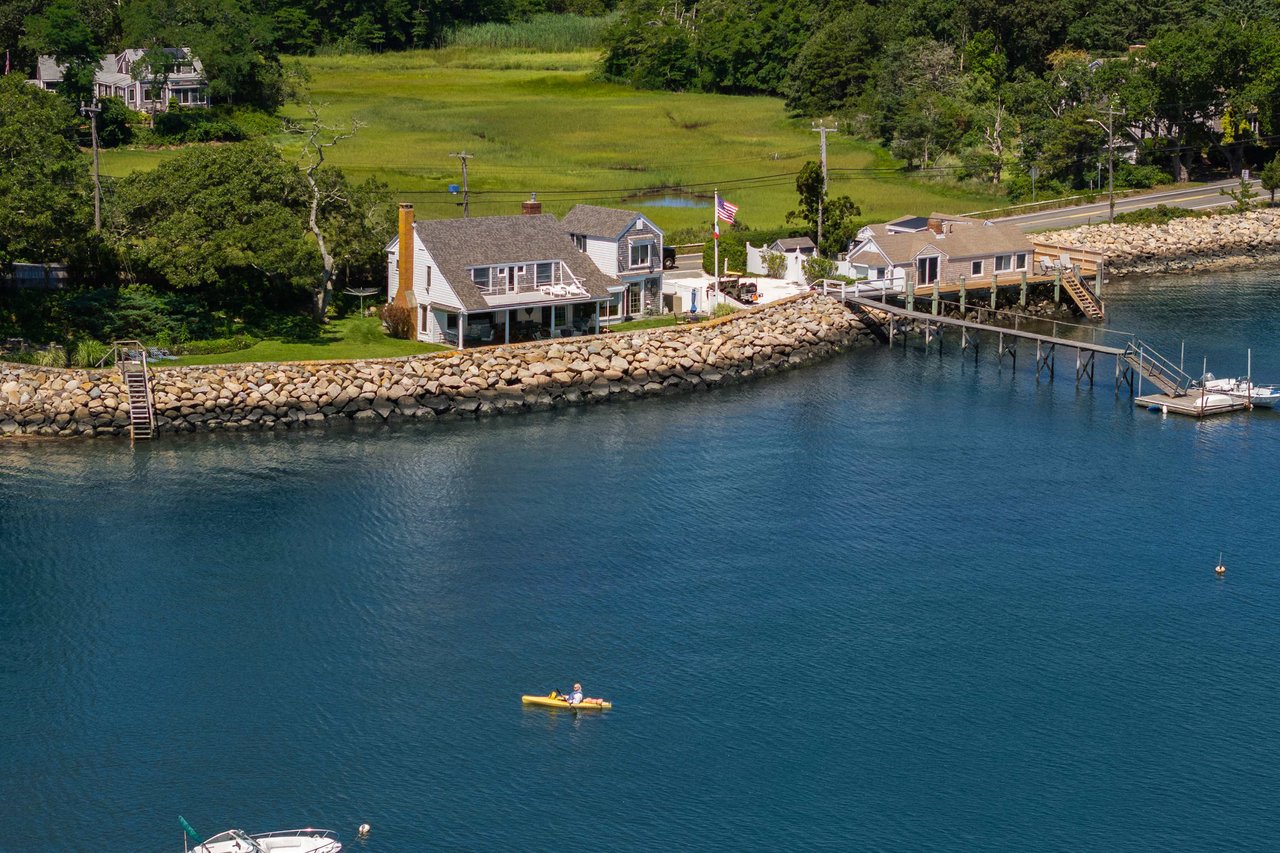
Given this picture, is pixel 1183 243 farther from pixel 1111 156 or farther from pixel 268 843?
pixel 268 843

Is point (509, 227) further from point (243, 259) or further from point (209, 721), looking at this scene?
point (209, 721)

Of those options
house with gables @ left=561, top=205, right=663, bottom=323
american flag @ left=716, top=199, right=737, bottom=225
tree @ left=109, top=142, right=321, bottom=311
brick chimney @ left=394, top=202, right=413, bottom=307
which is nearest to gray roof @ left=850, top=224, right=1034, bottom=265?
american flag @ left=716, top=199, right=737, bottom=225

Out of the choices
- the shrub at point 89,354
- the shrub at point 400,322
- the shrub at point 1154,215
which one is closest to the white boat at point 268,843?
the shrub at point 89,354

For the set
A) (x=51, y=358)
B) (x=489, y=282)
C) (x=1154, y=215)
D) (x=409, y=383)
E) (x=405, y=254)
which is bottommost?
(x=409, y=383)

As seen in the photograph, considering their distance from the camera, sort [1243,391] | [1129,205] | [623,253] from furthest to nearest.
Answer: [1129,205] < [623,253] < [1243,391]

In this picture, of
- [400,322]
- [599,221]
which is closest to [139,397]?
[400,322]

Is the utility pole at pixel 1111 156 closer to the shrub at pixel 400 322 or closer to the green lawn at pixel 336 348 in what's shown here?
the shrub at pixel 400 322
